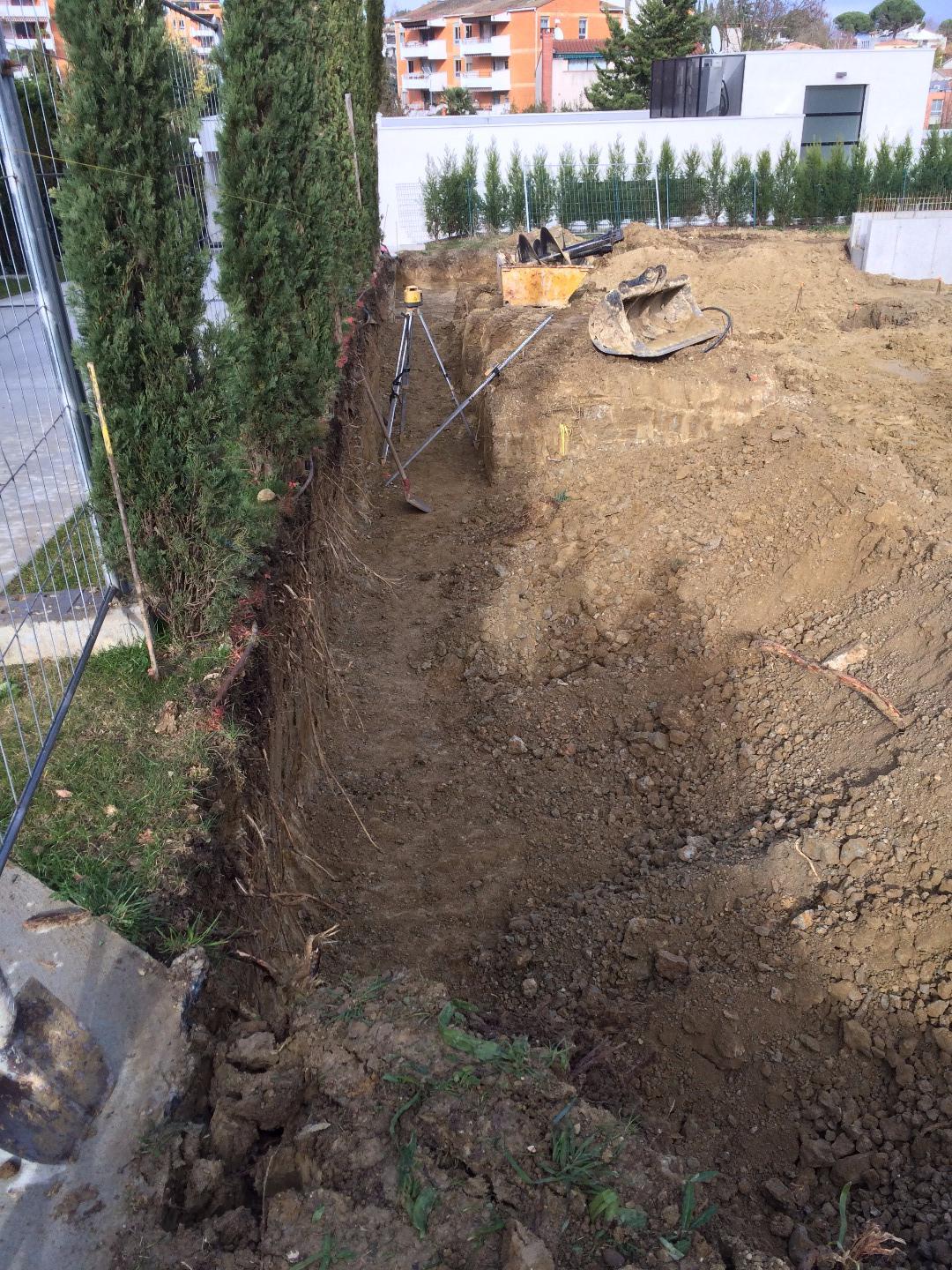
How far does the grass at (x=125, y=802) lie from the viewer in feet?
9.97

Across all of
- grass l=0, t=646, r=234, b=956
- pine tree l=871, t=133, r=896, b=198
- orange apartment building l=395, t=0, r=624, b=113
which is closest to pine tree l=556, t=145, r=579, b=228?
pine tree l=871, t=133, r=896, b=198

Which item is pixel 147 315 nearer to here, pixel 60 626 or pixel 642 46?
pixel 60 626

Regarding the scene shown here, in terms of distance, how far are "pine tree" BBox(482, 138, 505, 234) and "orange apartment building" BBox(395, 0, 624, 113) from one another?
3764cm

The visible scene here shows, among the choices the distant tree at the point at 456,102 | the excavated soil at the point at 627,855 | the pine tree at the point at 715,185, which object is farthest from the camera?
the distant tree at the point at 456,102

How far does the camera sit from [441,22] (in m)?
60.4

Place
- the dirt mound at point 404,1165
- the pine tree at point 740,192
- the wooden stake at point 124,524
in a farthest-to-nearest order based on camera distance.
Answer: the pine tree at point 740,192 → the wooden stake at point 124,524 → the dirt mound at point 404,1165

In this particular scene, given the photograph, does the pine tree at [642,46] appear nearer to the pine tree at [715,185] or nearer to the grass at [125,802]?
the pine tree at [715,185]

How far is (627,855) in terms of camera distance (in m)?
Result: 4.85

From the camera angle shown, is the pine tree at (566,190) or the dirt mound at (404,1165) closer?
the dirt mound at (404,1165)

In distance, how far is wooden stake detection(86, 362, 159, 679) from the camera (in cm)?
397

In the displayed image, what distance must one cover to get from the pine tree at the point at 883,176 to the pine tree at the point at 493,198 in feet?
30.2

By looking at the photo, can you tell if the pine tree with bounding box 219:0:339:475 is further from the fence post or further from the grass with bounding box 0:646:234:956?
the grass with bounding box 0:646:234:956

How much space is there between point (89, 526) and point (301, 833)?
182cm

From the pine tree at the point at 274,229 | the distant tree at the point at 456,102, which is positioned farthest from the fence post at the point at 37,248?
the distant tree at the point at 456,102
